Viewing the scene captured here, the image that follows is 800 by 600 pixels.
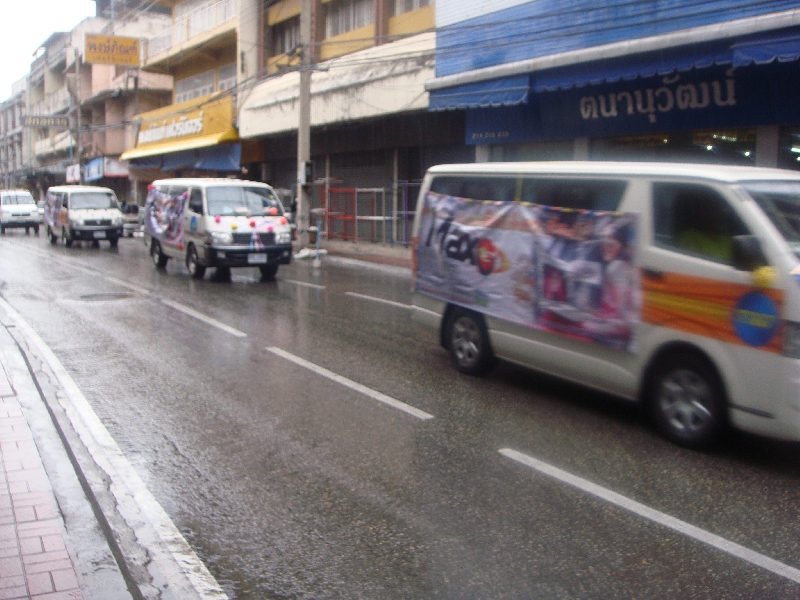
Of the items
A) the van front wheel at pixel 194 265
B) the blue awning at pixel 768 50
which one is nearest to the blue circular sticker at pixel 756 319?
the blue awning at pixel 768 50

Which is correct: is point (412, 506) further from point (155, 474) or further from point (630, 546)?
point (155, 474)

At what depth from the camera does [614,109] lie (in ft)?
52.6

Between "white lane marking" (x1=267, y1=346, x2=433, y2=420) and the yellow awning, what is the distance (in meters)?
24.7

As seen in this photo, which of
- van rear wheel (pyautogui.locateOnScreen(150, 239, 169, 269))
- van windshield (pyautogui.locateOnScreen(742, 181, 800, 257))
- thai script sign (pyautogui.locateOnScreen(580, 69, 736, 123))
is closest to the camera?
van windshield (pyautogui.locateOnScreen(742, 181, 800, 257))

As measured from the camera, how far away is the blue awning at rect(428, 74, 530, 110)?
664 inches

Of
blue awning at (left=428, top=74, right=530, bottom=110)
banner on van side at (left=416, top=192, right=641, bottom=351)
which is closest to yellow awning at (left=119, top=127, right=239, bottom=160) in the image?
blue awning at (left=428, top=74, right=530, bottom=110)

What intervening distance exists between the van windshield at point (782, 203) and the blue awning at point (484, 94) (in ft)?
36.4

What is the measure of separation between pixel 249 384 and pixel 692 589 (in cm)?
503

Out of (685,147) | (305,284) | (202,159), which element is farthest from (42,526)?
(202,159)

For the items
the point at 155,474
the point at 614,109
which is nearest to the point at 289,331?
the point at 155,474

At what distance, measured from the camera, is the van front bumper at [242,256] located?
1591cm

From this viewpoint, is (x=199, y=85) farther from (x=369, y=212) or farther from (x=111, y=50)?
(x=369, y=212)

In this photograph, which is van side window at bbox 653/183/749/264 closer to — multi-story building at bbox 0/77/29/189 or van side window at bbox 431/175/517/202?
van side window at bbox 431/175/517/202

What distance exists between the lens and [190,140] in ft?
118
